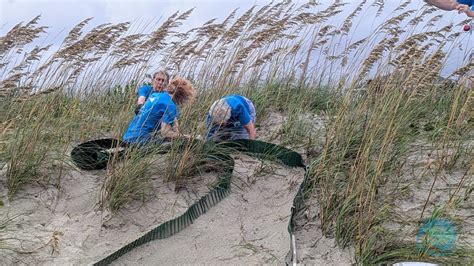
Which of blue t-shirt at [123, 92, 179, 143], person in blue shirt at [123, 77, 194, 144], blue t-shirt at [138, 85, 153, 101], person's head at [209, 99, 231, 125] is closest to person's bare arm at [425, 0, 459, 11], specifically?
person's head at [209, 99, 231, 125]

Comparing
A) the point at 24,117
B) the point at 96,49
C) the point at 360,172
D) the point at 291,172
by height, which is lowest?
the point at 291,172

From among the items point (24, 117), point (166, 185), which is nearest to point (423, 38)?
point (166, 185)

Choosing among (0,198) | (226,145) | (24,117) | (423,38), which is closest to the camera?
(0,198)

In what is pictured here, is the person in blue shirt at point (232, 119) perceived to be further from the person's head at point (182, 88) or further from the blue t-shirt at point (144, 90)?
the blue t-shirt at point (144, 90)

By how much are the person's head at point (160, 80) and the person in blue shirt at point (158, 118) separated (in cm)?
25

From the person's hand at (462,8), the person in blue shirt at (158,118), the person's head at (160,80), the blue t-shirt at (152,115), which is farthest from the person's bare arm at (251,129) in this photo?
the person's hand at (462,8)

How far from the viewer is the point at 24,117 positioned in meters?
4.27

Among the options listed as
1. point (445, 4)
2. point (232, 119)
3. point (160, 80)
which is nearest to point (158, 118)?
point (232, 119)

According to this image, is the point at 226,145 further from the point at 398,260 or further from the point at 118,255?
the point at 398,260

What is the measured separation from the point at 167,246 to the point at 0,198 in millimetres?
1257

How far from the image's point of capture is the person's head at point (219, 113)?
14.9 feet

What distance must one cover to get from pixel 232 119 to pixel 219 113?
544 mm

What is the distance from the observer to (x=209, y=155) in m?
4.27

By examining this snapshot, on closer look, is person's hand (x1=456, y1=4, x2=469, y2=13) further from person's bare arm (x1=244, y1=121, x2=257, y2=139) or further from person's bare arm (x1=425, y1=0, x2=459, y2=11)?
person's bare arm (x1=244, y1=121, x2=257, y2=139)
